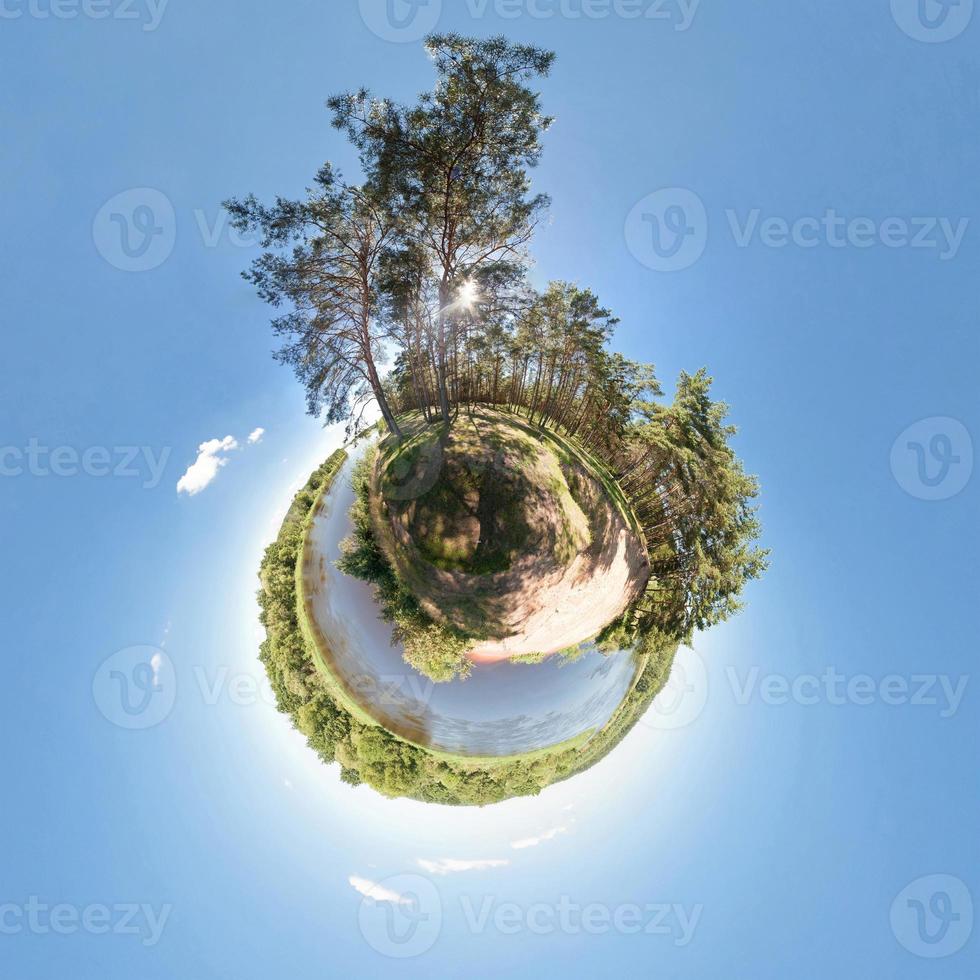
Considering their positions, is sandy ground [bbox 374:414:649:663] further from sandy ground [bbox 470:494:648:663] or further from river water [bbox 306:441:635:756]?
river water [bbox 306:441:635:756]

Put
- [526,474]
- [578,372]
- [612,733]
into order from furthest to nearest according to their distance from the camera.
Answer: [612,733]
[578,372]
[526,474]

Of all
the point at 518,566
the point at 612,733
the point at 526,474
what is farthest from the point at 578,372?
the point at 612,733

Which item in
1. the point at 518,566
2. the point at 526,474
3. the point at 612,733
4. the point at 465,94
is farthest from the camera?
the point at 612,733

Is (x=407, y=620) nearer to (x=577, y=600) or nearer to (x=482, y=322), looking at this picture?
(x=577, y=600)

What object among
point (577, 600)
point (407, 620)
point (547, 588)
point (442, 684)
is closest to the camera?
point (547, 588)

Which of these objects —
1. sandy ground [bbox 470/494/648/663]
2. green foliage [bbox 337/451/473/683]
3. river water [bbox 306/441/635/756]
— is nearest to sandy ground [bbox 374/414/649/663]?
sandy ground [bbox 470/494/648/663]

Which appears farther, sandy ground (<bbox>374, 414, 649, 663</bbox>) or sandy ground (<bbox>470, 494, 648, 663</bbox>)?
sandy ground (<bbox>470, 494, 648, 663</bbox>)

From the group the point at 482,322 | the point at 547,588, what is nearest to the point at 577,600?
the point at 547,588

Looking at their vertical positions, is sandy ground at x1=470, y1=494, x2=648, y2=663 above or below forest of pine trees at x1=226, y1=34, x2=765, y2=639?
below

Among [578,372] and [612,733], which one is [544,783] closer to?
[612,733]
